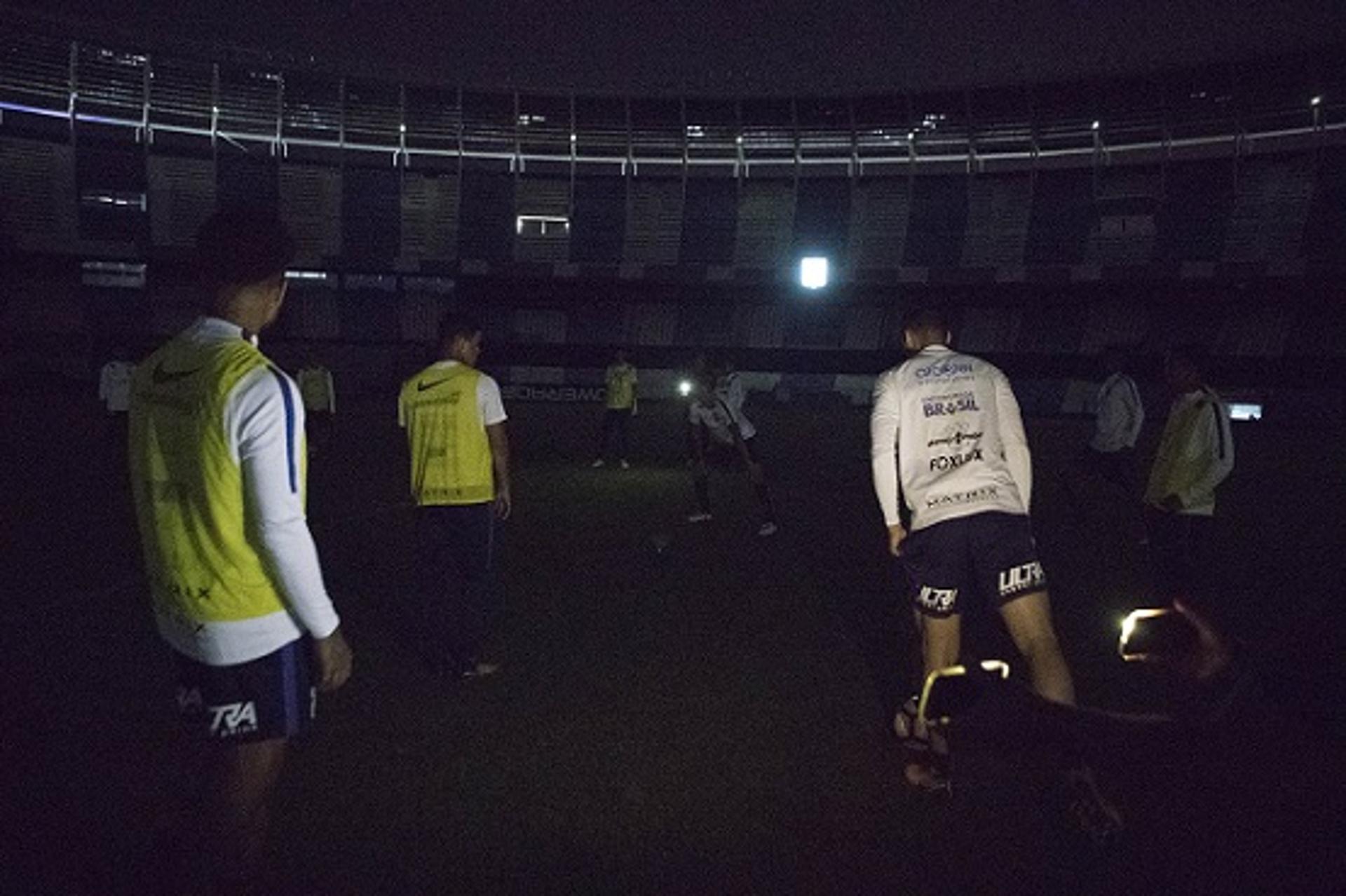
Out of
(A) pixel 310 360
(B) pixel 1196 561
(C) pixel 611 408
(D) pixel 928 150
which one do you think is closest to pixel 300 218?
(A) pixel 310 360

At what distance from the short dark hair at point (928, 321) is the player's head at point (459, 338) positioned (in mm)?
2469

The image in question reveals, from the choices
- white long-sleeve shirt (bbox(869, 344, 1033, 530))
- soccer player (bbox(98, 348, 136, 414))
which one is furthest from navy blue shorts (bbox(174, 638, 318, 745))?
soccer player (bbox(98, 348, 136, 414))

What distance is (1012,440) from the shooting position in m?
3.85

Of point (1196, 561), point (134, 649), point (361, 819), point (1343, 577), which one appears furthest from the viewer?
point (1196, 561)

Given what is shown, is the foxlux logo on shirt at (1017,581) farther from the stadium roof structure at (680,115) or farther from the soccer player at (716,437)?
the stadium roof structure at (680,115)

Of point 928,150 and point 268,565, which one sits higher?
point 928,150

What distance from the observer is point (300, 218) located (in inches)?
1121

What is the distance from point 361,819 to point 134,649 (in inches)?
119

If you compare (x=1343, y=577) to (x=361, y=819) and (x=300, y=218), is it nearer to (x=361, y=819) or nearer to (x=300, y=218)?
(x=361, y=819)

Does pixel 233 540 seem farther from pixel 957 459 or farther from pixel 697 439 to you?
pixel 697 439

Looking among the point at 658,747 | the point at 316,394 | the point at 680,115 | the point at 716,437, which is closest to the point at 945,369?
the point at 658,747

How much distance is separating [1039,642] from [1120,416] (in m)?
7.99

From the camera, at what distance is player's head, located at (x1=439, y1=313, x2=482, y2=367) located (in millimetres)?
5043

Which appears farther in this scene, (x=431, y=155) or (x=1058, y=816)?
(x=431, y=155)
